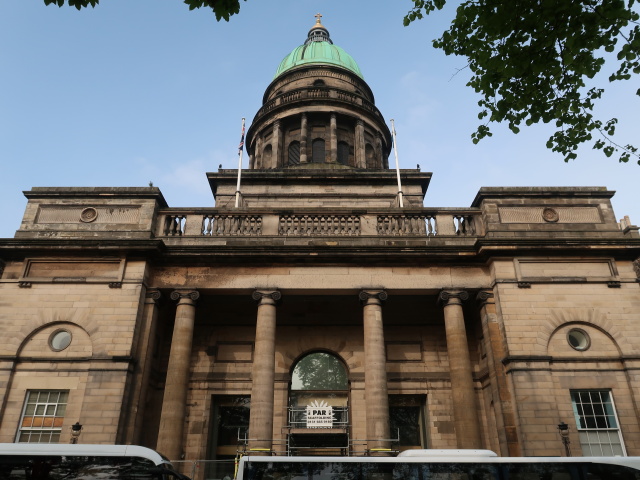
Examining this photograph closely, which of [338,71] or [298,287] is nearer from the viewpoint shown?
[298,287]

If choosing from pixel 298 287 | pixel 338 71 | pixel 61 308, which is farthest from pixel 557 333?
pixel 338 71

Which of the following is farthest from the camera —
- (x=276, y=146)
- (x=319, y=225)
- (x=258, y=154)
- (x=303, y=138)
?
(x=258, y=154)

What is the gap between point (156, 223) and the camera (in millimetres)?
16734

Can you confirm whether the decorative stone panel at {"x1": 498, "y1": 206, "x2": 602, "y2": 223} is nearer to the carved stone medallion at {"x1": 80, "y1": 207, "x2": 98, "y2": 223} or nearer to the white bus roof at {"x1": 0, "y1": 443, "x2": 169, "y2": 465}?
the white bus roof at {"x1": 0, "y1": 443, "x2": 169, "y2": 465}

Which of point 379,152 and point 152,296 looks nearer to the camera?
point 152,296

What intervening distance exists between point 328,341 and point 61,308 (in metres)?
8.33

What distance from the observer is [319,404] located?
669 inches

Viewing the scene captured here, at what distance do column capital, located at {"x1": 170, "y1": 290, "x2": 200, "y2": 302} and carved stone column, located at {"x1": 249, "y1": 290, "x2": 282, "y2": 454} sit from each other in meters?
1.73

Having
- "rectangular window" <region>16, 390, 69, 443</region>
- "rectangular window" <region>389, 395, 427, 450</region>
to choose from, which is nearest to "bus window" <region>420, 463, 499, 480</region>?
"rectangular window" <region>389, 395, 427, 450</region>

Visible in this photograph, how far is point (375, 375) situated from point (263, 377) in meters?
3.14

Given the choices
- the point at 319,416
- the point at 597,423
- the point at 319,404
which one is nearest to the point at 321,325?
the point at 319,404

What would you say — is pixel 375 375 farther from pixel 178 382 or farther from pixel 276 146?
pixel 276 146

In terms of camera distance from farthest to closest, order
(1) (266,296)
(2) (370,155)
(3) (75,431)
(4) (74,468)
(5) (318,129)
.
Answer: (2) (370,155), (5) (318,129), (1) (266,296), (3) (75,431), (4) (74,468)

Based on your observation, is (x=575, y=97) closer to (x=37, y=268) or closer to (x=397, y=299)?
(x=397, y=299)
